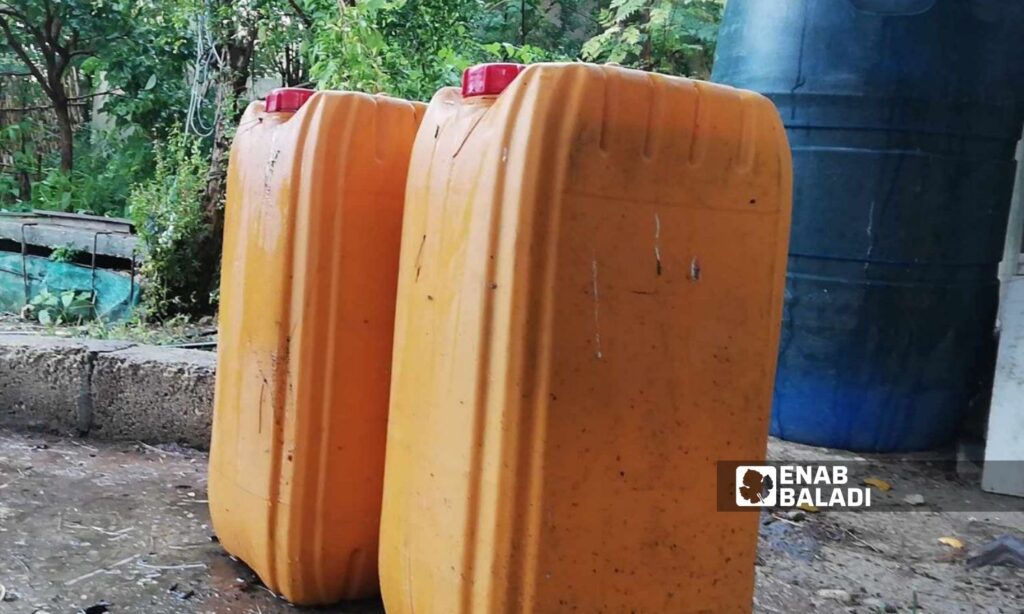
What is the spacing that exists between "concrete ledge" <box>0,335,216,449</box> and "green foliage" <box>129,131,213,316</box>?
57.3 inches

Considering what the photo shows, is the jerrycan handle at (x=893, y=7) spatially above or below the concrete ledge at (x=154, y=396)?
above

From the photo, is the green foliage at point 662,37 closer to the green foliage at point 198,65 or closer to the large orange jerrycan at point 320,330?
the green foliage at point 198,65

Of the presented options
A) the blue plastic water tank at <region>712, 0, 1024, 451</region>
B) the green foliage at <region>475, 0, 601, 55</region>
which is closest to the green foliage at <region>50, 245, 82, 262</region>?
the green foliage at <region>475, 0, 601, 55</region>

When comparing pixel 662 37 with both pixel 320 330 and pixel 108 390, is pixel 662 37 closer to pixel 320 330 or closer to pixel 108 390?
pixel 108 390

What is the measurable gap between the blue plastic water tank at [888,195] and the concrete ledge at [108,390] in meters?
1.90

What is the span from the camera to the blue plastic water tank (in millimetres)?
2750

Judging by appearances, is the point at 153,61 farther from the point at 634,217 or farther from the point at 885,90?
the point at 634,217

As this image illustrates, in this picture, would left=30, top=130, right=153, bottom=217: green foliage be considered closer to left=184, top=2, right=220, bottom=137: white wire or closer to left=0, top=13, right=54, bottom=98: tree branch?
left=0, top=13, right=54, bottom=98: tree branch

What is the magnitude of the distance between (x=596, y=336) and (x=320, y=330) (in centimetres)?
57

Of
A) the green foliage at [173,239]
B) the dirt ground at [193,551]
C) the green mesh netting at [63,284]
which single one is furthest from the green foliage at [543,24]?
the dirt ground at [193,551]

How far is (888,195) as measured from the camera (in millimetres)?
2764

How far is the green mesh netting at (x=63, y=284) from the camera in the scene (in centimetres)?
495

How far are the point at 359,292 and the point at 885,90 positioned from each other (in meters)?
1.95

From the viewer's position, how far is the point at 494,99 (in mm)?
1275
